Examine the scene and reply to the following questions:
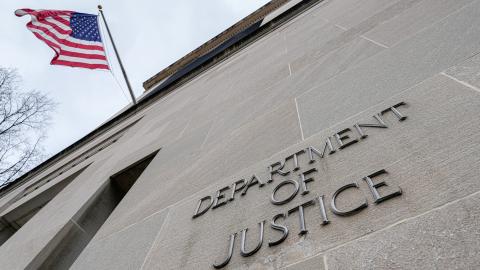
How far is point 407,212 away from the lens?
1.91 meters

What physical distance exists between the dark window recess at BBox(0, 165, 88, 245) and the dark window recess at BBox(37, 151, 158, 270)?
2.88 m

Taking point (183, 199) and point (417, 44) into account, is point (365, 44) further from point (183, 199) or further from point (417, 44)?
point (183, 199)

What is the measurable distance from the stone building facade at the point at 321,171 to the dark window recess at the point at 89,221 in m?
0.02

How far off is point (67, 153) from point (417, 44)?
37.7 ft

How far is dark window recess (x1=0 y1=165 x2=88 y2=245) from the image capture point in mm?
7998

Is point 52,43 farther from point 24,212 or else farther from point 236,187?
point 236,187

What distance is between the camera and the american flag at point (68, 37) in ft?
32.9

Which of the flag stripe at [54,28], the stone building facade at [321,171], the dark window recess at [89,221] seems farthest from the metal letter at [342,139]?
the flag stripe at [54,28]

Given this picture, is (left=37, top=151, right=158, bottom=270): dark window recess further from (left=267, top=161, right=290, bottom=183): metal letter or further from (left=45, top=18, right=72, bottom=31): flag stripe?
(left=45, top=18, right=72, bottom=31): flag stripe

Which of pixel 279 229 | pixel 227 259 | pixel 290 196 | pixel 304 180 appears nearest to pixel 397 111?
pixel 304 180

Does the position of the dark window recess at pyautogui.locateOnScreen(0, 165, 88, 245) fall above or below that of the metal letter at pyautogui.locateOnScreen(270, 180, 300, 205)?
above

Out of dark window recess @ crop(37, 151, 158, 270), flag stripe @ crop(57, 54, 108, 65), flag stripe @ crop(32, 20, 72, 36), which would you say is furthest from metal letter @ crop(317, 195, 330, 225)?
flag stripe @ crop(32, 20, 72, 36)

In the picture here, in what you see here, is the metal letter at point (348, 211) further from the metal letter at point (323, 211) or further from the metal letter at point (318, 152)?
the metal letter at point (318, 152)

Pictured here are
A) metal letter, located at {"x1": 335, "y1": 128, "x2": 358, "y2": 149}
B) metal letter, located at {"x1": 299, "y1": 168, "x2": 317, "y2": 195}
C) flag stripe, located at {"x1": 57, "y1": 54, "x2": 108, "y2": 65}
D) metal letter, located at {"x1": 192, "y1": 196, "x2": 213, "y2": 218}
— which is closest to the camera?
metal letter, located at {"x1": 299, "y1": 168, "x2": 317, "y2": 195}
